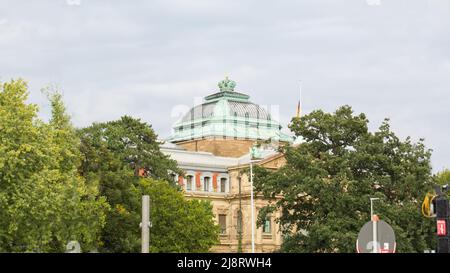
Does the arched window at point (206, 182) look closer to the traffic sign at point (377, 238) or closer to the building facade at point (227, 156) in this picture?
the building facade at point (227, 156)

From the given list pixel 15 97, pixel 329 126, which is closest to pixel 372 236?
pixel 15 97

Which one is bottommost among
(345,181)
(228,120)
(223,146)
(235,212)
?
(345,181)

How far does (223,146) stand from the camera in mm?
131625

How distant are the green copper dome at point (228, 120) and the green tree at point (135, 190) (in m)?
39.0

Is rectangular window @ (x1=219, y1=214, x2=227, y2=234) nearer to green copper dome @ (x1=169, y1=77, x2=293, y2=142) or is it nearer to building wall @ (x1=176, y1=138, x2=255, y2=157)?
building wall @ (x1=176, y1=138, x2=255, y2=157)

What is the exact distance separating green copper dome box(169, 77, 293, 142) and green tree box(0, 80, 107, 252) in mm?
78292

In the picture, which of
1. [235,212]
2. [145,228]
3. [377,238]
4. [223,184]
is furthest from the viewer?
[223,184]

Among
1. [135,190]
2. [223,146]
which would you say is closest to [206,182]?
[223,146]

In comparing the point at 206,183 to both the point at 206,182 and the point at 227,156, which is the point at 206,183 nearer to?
the point at 206,182

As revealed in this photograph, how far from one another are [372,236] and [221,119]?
11619 centimetres

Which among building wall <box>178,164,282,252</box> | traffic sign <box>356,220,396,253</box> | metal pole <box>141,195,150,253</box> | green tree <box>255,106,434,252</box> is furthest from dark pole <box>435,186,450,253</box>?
building wall <box>178,164,282,252</box>

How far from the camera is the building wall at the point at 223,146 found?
5167 inches

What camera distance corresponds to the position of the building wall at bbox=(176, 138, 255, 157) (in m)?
131

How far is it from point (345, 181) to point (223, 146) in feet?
219
